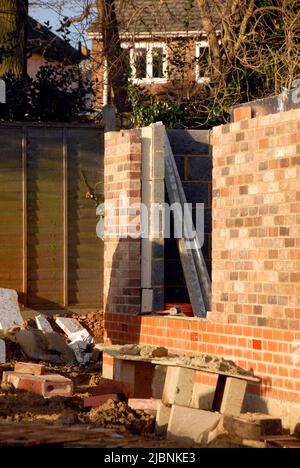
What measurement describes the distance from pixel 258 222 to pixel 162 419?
1.79m

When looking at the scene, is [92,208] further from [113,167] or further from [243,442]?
[243,442]

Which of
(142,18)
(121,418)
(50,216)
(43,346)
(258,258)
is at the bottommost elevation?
(121,418)

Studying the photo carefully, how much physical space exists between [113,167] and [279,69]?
5.66m

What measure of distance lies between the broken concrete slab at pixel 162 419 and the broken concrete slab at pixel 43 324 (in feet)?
21.0

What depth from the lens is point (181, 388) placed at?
9.12 meters

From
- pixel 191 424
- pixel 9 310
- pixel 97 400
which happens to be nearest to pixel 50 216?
Answer: pixel 9 310

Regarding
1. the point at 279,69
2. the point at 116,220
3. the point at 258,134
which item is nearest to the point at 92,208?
the point at 279,69

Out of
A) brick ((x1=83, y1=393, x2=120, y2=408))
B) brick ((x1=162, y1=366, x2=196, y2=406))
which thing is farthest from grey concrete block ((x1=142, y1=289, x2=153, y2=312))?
brick ((x1=162, y1=366, x2=196, y2=406))

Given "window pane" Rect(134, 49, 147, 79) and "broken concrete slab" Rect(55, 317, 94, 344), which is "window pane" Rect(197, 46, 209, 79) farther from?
"broken concrete slab" Rect(55, 317, 94, 344)

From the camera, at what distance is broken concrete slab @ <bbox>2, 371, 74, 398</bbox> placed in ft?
35.5

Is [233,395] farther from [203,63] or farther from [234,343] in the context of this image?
[203,63]

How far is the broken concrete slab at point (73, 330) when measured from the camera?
15.3 m

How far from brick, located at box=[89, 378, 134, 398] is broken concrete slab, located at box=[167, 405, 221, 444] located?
1.56m

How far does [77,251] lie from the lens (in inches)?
648
